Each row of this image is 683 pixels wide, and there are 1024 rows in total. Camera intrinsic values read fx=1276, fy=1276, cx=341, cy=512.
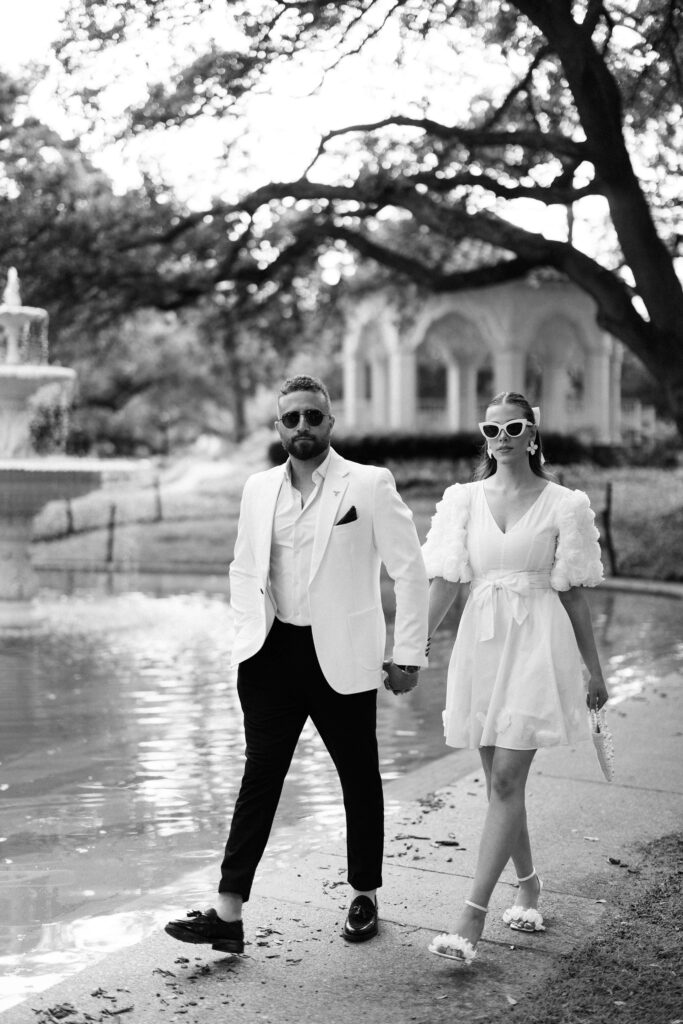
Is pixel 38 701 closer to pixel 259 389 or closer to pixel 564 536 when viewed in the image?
pixel 564 536

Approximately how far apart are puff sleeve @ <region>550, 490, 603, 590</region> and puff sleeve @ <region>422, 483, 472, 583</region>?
0.34 m

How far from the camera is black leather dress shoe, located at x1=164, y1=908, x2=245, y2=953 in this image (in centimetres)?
430

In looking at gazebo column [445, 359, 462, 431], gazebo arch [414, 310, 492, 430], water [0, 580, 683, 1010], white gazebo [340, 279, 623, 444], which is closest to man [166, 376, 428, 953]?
water [0, 580, 683, 1010]

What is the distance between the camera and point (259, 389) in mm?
70125

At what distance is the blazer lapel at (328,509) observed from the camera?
15.0ft

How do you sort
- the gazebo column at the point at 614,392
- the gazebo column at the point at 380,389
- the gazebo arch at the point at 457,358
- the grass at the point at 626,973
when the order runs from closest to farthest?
the grass at the point at 626,973, the gazebo arch at the point at 457,358, the gazebo column at the point at 614,392, the gazebo column at the point at 380,389

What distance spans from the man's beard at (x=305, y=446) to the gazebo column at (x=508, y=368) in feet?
102

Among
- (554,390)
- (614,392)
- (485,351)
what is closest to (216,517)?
(554,390)

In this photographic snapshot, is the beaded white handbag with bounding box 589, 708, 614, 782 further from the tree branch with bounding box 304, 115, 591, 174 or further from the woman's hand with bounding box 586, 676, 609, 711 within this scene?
the tree branch with bounding box 304, 115, 591, 174

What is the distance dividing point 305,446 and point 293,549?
38cm

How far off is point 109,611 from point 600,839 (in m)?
10.5

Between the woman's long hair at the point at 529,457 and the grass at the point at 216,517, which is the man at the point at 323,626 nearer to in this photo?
the woman's long hair at the point at 529,457

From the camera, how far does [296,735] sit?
4645mm

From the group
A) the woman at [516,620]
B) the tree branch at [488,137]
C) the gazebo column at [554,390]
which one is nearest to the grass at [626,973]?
the woman at [516,620]
